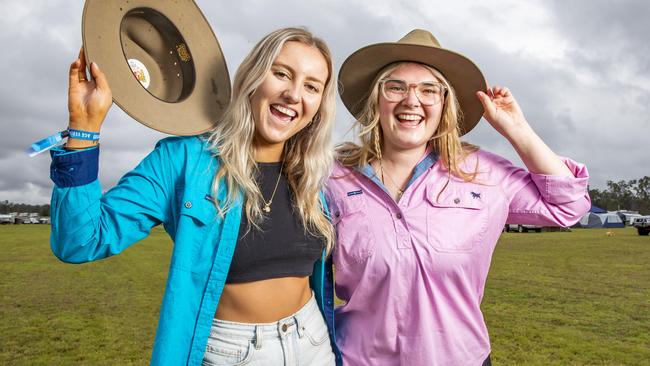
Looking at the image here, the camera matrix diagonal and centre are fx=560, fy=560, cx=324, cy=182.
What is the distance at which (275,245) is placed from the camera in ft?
8.52

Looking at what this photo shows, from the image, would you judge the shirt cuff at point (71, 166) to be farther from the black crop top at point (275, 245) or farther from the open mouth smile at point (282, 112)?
the open mouth smile at point (282, 112)

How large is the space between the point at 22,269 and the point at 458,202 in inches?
637

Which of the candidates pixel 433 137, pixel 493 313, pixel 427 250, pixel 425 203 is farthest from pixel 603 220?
pixel 427 250

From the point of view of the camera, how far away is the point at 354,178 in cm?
305

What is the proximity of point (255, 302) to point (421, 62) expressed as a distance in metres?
1.61

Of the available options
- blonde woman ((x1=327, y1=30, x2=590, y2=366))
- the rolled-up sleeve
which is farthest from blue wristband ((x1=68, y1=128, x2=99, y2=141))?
the rolled-up sleeve

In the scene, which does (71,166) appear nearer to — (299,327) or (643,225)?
(299,327)

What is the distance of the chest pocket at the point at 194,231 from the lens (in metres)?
2.38

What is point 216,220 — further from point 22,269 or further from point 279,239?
point 22,269

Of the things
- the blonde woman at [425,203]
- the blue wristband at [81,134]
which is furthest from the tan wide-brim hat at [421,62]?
the blue wristband at [81,134]

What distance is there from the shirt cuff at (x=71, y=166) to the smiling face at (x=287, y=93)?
0.89 metres

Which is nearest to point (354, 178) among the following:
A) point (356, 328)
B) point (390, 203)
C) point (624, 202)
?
point (390, 203)

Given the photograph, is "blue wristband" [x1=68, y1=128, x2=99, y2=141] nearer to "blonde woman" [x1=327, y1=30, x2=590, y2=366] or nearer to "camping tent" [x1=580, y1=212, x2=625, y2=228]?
"blonde woman" [x1=327, y1=30, x2=590, y2=366]

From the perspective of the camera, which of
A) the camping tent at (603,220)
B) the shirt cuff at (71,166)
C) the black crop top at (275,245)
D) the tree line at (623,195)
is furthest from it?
the tree line at (623,195)
